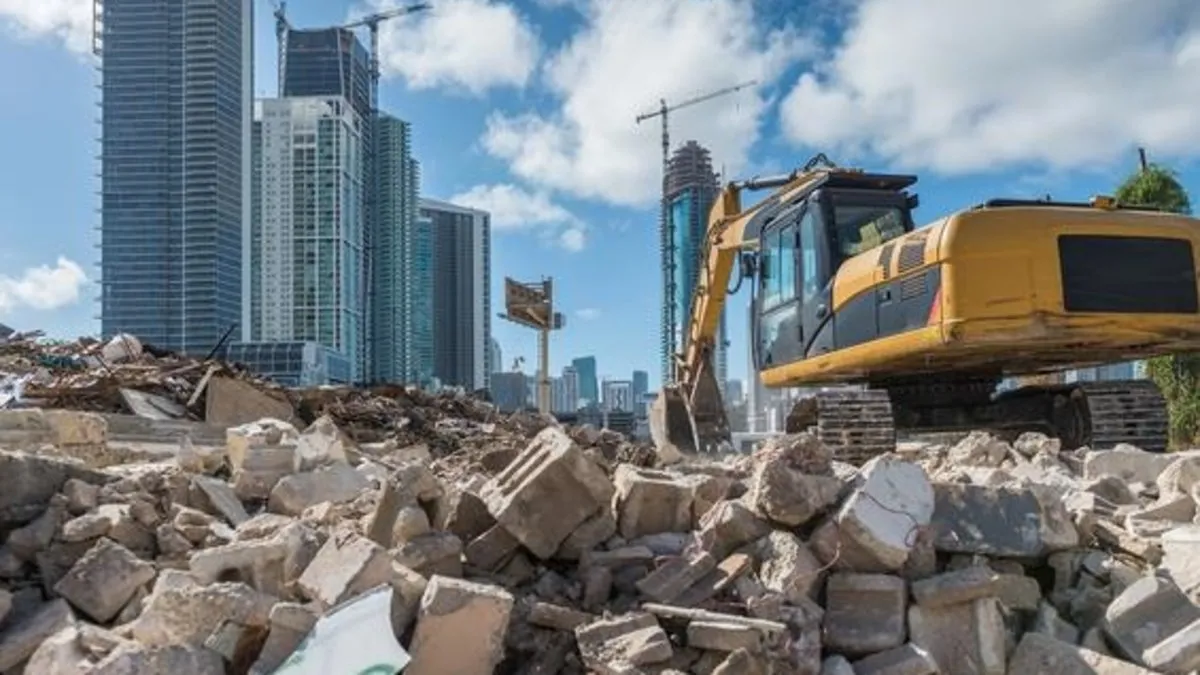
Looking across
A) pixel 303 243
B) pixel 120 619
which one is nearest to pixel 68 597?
pixel 120 619

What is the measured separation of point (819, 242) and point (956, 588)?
19.1 ft

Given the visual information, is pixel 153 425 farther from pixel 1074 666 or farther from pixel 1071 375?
pixel 1071 375

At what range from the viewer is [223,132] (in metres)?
39.9

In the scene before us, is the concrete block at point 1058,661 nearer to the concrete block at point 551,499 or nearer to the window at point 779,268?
the concrete block at point 551,499

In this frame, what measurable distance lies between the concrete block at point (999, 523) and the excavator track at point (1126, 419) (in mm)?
4688

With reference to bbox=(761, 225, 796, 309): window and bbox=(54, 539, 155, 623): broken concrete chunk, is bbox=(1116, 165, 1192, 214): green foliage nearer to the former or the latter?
bbox=(761, 225, 796, 309): window

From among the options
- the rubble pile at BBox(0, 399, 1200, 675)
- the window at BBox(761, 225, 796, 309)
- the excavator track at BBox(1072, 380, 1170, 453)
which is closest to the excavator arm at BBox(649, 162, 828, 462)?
the window at BBox(761, 225, 796, 309)

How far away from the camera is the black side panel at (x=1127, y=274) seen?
25.0 feet

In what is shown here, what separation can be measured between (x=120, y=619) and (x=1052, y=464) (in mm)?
4866

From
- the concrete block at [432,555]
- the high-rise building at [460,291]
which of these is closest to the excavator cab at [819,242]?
the concrete block at [432,555]

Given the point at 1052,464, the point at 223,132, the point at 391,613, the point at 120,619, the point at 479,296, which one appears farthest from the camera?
the point at 479,296

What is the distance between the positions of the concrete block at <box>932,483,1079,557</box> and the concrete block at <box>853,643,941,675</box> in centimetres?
56

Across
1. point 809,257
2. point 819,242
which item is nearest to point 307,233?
point 809,257

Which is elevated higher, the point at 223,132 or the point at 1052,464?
the point at 223,132
